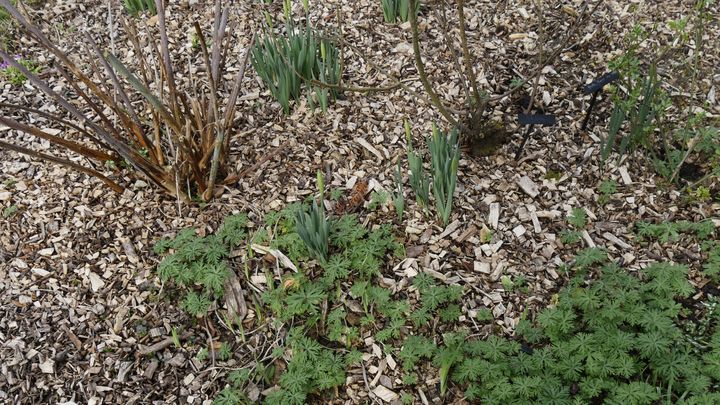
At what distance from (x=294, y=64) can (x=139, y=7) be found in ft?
5.04

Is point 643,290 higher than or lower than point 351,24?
lower

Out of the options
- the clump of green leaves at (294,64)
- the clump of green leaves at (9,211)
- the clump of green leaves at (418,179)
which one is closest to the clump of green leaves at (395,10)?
the clump of green leaves at (294,64)

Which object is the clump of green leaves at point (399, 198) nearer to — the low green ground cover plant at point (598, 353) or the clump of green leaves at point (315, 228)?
the clump of green leaves at point (315, 228)

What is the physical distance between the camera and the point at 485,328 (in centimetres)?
270

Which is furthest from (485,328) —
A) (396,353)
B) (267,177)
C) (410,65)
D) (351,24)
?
(351,24)

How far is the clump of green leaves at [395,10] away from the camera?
3.73 metres

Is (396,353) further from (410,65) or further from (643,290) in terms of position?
(410,65)

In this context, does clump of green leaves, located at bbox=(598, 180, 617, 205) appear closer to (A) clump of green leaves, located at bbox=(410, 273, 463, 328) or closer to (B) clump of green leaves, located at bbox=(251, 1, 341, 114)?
(A) clump of green leaves, located at bbox=(410, 273, 463, 328)

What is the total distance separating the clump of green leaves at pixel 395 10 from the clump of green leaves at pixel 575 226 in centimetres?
172

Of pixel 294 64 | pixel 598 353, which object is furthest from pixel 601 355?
pixel 294 64

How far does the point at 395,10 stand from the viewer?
3.83m

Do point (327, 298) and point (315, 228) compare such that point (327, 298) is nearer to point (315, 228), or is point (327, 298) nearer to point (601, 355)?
point (315, 228)

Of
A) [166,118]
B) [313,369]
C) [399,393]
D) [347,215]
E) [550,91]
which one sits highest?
[166,118]

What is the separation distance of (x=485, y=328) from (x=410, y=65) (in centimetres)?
182
